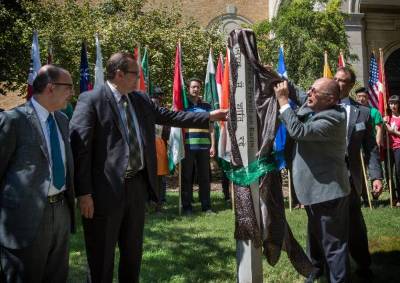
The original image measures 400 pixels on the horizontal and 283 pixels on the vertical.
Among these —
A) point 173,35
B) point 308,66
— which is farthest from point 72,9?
point 308,66

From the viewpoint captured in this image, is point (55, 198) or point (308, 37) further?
point (308, 37)

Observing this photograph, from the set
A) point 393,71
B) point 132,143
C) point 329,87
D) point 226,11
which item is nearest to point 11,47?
point 226,11

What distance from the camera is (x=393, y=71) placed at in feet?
62.5

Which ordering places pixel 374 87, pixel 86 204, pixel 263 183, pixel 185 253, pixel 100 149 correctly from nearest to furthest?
pixel 86 204 → pixel 100 149 → pixel 263 183 → pixel 185 253 → pixel 374 87

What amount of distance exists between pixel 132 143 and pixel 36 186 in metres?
0.88

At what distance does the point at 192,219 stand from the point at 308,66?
643 centimetres

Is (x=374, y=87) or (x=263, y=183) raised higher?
(x=374, y=87)

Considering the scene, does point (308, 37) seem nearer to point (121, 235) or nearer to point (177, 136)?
point (177, 136)

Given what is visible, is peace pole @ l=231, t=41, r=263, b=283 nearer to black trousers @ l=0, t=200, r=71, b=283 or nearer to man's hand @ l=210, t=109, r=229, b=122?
man's hand @ l=210, t=109, r=229, b=122

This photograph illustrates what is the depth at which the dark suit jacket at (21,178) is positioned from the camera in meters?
3.08

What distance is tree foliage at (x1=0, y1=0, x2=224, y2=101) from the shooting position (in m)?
14.6

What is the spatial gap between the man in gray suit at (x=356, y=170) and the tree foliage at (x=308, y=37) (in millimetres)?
7013

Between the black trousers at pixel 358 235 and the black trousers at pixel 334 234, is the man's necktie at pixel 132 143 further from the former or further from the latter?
the black trousers at pixel 358 235

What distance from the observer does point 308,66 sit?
40.9 ft
